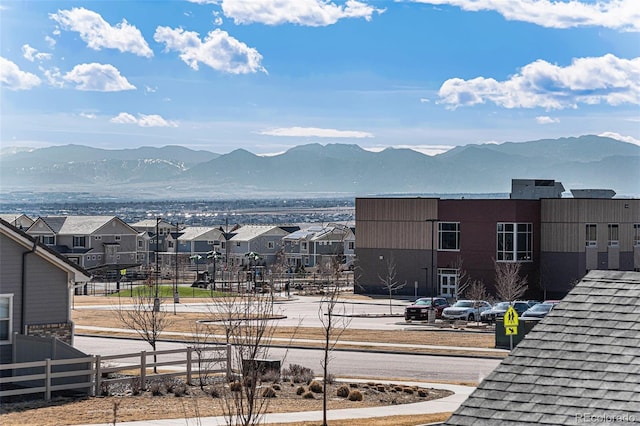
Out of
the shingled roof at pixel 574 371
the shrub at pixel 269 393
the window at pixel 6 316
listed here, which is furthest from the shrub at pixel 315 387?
the shingled roof at pixel 574 371

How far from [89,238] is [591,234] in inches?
2775

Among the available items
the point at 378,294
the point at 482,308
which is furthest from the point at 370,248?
the point at 482,308

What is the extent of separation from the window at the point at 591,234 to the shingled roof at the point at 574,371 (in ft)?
224

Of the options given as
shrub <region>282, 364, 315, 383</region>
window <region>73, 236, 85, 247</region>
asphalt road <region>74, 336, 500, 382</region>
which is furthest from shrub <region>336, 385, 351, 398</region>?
window <region>73, 236, 85, 247</region>

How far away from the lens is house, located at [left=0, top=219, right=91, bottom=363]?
2917 cm

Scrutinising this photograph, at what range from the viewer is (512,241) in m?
80.4

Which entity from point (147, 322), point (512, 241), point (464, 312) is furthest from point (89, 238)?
point (147, 322)

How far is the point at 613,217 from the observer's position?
81062 millimetres

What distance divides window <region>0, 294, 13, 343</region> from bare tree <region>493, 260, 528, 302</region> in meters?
42.8

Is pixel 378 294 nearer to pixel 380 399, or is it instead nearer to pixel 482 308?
pixel 482 308

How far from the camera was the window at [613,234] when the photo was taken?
81.2 meters

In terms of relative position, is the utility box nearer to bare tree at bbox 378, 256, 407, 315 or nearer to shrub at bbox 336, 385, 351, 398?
shrub at bbox 336, 385, 351, 398

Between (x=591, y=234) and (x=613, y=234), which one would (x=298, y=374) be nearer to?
(x=591, y=234)

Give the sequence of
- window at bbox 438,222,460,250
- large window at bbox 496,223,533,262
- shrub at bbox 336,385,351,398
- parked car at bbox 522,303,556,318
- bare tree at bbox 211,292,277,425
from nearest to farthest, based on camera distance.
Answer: bare tree at bbox 211,292,277,425, shrub at bbox 336,385,351,398, parked car at bbox 522,303,556,318, large window at bbox 496,223,533,262, window at bbox 438,222,460,250
